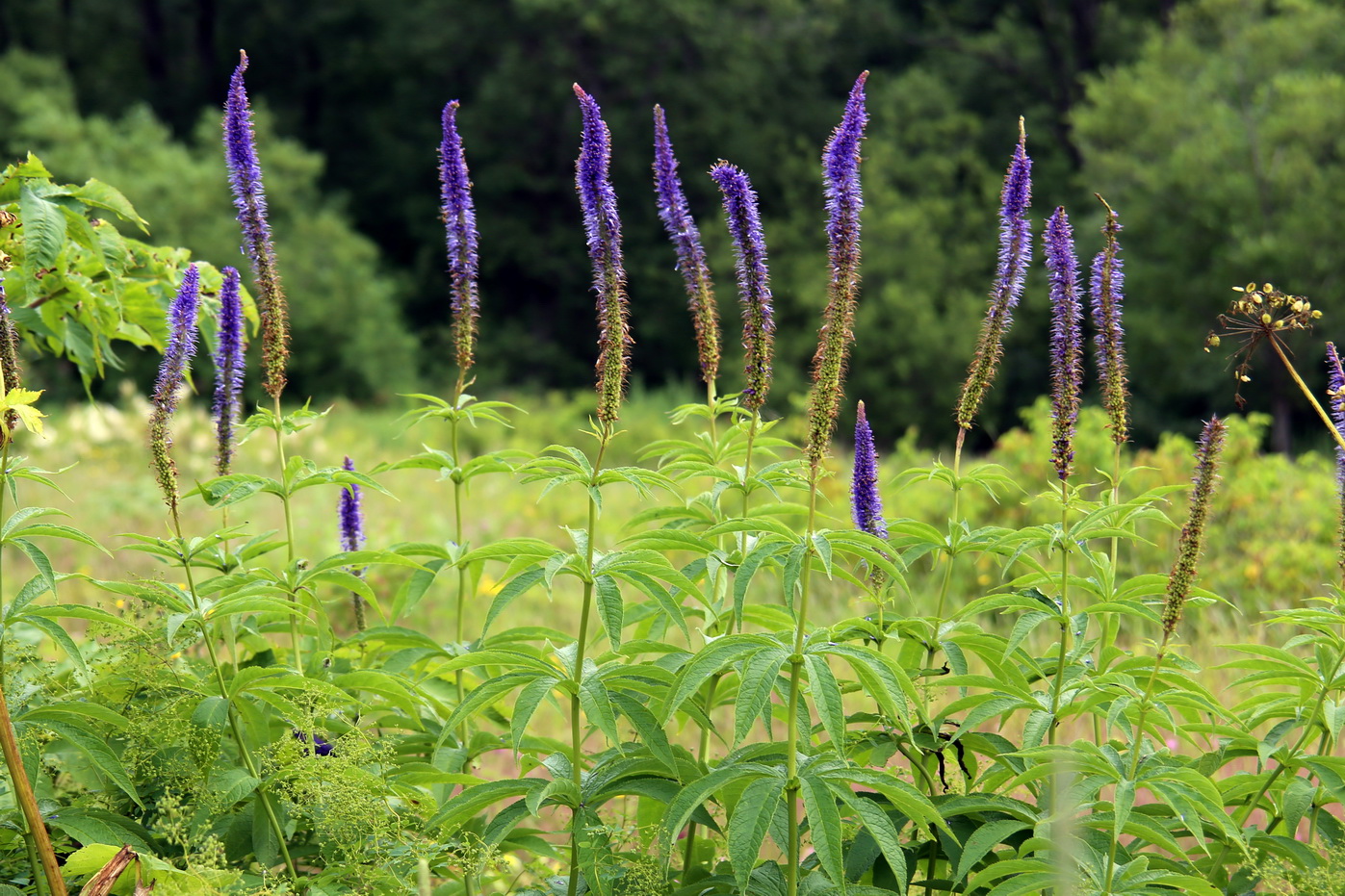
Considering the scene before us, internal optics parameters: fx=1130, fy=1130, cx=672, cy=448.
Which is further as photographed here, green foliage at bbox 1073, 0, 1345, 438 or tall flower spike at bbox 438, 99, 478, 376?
green foliage at bbox 1073, 0, 1345, 438

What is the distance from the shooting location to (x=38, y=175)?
Answer: 2900 mm

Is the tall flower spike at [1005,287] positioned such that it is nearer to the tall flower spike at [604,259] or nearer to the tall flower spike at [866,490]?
the tall flower spike at [866,490]

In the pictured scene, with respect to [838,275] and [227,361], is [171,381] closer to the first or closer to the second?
[227,361]

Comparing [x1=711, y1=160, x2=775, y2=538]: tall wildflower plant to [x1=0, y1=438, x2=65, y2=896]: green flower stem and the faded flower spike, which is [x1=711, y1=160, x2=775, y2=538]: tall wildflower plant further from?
[x1=0, y1=438, x2=65, y2=896]: green flower stem

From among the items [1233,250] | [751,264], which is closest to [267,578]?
[751,264]

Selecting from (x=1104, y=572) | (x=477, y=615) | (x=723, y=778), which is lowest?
(x=477, y=615)

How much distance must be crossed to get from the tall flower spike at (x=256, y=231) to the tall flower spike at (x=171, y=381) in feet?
0.49

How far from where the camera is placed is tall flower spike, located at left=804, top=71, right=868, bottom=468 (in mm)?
2072

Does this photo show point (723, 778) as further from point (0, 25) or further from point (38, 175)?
point (0, 25)

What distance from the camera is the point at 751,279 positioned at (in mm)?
2279

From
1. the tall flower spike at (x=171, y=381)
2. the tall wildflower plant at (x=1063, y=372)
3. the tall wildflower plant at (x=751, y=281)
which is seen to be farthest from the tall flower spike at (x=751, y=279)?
the tall flower spike at (x=171, y=381)

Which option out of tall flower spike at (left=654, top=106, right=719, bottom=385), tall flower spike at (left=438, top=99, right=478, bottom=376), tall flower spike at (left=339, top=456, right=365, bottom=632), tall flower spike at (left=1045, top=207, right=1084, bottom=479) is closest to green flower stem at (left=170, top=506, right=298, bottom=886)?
tall flower spike at (left=339, top=456, right=365, bottom=632)

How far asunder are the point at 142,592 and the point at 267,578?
285 mm

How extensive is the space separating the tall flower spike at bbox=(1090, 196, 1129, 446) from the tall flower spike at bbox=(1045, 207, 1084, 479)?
46mm
